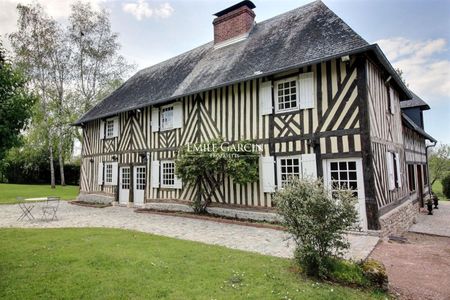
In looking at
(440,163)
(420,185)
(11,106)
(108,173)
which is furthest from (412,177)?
(108,173)

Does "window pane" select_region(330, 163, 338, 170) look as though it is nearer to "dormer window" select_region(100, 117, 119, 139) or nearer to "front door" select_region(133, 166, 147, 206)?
"front door" select_region(133, 166, 147, 206)

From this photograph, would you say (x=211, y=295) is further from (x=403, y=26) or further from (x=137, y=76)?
(x=137, y=76)

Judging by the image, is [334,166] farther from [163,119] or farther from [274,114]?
[163,119]

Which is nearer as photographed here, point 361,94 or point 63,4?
point 361,94

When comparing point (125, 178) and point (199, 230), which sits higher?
point (125, 178)

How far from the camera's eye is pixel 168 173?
10.5m

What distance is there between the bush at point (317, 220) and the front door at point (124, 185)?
31.4 feet

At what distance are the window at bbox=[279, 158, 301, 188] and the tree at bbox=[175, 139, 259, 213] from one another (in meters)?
0.73

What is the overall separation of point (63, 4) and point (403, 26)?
1911 cm

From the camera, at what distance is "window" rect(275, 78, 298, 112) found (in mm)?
7488

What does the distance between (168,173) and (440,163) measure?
68.7 ft

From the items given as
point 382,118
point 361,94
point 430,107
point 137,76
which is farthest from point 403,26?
point 137,76

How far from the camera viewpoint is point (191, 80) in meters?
10.5

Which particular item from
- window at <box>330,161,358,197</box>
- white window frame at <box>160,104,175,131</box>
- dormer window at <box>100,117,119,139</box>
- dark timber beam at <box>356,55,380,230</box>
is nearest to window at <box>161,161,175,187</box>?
white window frame at <box>160,104,175,131</box>
